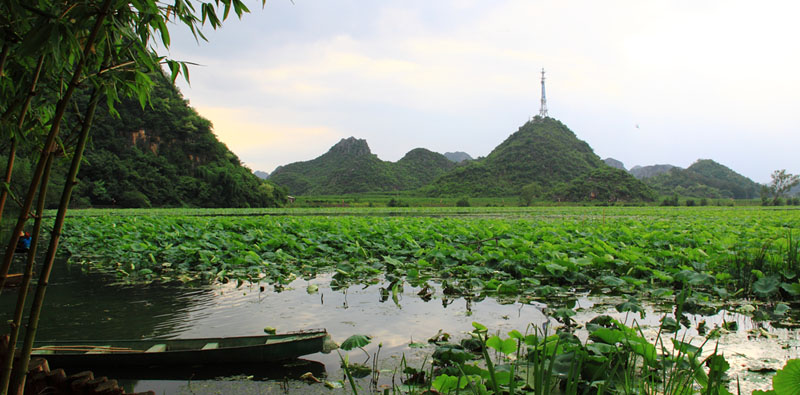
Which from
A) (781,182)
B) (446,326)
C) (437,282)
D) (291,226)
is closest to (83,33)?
(446,326)

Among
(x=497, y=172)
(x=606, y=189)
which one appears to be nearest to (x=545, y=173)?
(x=497, y=172)

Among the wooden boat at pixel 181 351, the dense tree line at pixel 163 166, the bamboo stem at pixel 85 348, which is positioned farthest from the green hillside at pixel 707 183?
the bamboo stem at pixel 85 348

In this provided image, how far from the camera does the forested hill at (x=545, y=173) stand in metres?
49.2

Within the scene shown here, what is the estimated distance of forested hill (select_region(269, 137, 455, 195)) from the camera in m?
67.9

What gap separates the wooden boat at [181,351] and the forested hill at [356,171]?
62.7 meters

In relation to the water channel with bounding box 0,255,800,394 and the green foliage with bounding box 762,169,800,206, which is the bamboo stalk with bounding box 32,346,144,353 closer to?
the water channel with bounding box 0,255,800,394

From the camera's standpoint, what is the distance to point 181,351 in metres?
2.51

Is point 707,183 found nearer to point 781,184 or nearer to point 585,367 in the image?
point 781,184

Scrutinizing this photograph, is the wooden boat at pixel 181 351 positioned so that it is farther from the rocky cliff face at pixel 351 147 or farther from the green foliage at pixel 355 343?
the rocky cliff face at pixel 351 147

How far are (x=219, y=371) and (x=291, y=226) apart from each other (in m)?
7.73

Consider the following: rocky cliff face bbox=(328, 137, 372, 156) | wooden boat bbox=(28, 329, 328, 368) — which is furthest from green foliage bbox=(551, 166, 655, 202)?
wooden boat bbox=(28, 329, 328, 368)

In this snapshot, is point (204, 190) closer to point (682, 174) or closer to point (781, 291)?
point (781, 291)

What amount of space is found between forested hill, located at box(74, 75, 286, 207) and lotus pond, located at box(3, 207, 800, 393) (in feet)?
107

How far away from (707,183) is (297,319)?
79455 mm
